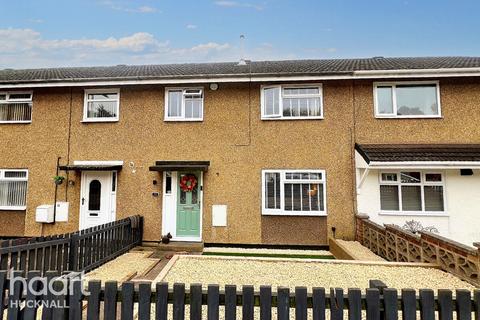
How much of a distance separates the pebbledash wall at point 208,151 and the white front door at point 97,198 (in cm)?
26

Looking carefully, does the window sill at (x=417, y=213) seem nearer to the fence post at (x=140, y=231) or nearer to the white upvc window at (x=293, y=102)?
the white upvc window at (x=293, y=102)

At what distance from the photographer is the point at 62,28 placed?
25.7 meters

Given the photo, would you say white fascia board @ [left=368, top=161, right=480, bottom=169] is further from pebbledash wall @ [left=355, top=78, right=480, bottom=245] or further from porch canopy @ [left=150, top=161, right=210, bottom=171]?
porch canopy @ [left=150, top=161, right=210, bottom=171]

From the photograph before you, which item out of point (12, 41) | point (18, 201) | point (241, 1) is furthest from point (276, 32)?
point (12, 41)

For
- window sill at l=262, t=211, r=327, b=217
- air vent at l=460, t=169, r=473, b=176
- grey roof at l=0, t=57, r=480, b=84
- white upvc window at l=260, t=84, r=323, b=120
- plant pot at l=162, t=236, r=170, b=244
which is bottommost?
plant pot at l=162, t=236, r=170, b=244

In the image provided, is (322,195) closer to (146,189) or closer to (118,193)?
(146,189)

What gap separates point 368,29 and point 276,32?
7281 millimetres

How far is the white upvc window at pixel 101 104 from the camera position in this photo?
1023cm

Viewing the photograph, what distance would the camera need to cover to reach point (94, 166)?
31.3 ft

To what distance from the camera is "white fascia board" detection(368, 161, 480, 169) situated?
8062 millimetres

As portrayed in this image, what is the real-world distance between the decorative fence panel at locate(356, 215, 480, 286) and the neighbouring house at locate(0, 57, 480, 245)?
156 centimetres

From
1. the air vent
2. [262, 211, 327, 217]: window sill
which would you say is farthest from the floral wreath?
the air vent

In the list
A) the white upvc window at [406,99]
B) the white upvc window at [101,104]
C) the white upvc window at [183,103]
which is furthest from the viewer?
the white upvc window at [101,104]

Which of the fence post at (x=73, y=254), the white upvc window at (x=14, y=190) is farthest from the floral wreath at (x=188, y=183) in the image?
the white upvc window at (x=14, y=190)
